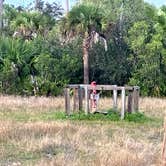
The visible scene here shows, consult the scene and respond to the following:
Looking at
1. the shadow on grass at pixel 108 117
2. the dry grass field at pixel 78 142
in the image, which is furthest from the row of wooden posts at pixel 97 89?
the dry grass field at pixel 78 142

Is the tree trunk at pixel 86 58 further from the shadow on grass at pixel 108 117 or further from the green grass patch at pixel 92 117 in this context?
the shadow on grass at pixel 108 117

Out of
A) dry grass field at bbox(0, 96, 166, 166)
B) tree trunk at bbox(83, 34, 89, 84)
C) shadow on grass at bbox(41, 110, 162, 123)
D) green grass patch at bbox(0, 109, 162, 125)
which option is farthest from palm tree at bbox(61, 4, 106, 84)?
shadow on grass at bbox(41, 110, 162, 123)

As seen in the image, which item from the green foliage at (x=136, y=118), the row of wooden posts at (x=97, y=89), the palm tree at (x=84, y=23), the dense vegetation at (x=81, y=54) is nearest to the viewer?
the green foliage at (x=136, y=118)

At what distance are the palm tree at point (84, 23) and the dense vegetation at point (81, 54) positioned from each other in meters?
0.08

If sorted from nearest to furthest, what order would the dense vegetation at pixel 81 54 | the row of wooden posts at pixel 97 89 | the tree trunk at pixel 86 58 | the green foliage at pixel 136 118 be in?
the green foliage at pixel 136 118, the row of wooden posts at pixel 97 89, the tree trunk at pixel 86 58, the dense vegetation at pixel 81 54

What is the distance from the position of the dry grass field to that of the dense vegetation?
11.2 metres

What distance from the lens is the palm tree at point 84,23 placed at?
93.1 feet

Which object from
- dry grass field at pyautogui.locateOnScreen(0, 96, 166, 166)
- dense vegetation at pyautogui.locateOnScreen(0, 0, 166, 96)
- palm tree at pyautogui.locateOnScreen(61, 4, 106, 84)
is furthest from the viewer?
dense vegetation at pyautogui.locateOnScreen(0, 0, 166, 96)

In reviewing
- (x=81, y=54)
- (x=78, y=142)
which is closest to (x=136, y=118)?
(x=78, y=142)

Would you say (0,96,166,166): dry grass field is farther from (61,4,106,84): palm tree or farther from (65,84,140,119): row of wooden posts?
(61,4,106,84): palm tree

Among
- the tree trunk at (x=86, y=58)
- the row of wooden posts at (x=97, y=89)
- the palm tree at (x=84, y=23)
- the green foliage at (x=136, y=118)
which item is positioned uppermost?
the palm tree at (x=84, y=23)

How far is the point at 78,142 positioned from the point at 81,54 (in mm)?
20374

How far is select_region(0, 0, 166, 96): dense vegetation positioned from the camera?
31422 millimetres

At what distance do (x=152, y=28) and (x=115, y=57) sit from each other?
2850mm
